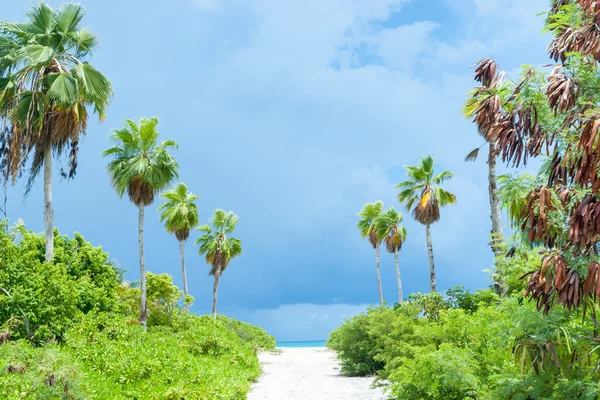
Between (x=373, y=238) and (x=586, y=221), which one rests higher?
(x=373, y=238)

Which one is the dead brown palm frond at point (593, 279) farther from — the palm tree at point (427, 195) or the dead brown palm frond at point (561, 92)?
the palm tree at point (427, 195)

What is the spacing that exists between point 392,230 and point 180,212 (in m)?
18.4

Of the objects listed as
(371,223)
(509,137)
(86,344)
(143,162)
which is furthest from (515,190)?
(371,223)

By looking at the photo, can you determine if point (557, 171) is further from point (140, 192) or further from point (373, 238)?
point (373, 238)

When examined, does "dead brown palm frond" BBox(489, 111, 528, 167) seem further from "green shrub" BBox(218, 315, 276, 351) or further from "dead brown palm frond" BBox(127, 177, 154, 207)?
"green shrub" BBox(218, 315, 276, 351)

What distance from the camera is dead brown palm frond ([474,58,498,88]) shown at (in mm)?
7195

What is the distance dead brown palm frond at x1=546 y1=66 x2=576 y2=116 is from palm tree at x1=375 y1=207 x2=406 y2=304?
40.6 metres

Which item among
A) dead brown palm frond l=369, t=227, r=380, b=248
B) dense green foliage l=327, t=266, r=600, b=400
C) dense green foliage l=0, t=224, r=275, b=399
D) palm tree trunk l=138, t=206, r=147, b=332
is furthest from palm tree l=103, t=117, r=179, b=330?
dead brown palm frond l=369, t=227, r=380, b=248

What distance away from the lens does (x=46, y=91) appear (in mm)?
21516

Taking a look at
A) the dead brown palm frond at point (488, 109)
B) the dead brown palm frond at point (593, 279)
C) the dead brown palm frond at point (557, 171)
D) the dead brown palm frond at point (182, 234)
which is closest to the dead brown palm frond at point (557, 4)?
the dead brown palm frond at point (488, 109)

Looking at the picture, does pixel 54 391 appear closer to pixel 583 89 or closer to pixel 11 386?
pixel 11 386

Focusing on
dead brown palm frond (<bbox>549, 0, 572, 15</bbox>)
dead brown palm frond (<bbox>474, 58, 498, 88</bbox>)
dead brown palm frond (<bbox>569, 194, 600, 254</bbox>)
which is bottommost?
dead brown palm frond (<bbox>569, 194, 600, 254</bbox>)

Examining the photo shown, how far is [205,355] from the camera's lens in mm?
20188

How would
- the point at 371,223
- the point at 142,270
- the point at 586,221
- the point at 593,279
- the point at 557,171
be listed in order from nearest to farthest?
the point at 586,221
the point at 593,279
the point at 557,171
the point at 142,270
the point at 371,223
